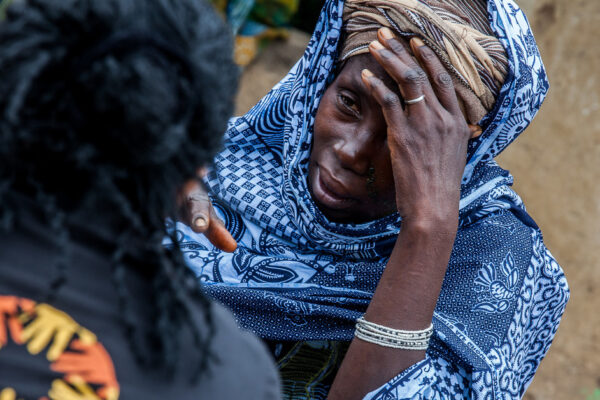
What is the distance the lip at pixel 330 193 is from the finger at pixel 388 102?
24cm

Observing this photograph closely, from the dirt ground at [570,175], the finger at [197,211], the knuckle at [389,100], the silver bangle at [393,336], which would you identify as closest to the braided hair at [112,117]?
the finger at [197,211]

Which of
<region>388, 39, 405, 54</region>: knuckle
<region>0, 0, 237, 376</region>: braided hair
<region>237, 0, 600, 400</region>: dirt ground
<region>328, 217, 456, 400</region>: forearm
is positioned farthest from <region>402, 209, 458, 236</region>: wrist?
<region>237, 0, 600, 400</region>: dirt ground

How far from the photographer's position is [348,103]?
2037 millimetres

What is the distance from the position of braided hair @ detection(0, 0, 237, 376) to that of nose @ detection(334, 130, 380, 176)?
3.15 feet

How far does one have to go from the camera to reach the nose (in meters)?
1.96

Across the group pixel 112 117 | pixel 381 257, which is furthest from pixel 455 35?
pixel 112 117

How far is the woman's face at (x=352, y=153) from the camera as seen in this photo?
77.5 inches

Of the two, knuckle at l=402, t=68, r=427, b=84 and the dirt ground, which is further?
the dirt ground

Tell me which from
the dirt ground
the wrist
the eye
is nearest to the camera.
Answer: the wrist

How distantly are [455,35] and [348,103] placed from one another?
359 mm

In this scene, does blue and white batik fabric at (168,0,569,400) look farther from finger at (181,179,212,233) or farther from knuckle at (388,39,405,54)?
finger at (181,179,212,233)

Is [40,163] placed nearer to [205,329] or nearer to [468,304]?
[205,329]

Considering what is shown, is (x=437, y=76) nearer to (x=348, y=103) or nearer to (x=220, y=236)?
(x=348, y=103)

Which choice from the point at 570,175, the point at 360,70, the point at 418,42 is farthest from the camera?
the point at 570,175
